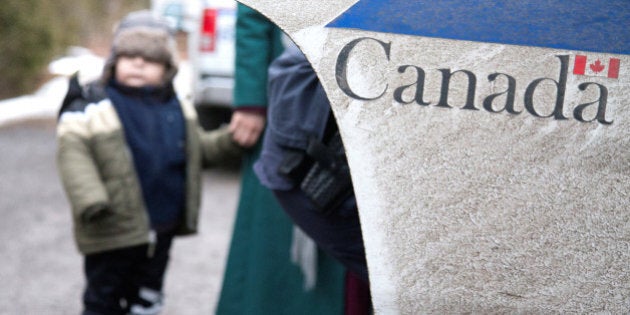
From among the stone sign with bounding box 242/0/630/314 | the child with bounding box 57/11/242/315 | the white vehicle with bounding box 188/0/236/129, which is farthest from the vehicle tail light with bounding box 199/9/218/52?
the stone sign with bounding box 242/0/630/314

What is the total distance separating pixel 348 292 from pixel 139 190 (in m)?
1.12

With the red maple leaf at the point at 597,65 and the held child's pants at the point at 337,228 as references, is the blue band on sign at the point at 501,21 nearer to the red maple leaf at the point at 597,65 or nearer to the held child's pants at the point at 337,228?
the red maple leaf at the point at 597,65

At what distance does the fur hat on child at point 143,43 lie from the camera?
361 centimetres

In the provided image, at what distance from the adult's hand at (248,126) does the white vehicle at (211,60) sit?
405 centimetres

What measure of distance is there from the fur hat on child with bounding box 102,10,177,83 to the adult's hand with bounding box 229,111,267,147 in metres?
0.66

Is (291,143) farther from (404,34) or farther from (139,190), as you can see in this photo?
(139,190)

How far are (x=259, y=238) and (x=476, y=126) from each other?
176 centimetres

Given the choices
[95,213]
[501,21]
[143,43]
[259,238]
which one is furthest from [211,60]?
[501,21]

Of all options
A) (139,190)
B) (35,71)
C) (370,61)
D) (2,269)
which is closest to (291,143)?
(370,61)

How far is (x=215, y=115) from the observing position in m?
7.70

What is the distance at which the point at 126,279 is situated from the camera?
12.1 ft

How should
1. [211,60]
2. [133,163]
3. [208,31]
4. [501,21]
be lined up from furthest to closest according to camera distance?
[211,60] < [208,31] < [133,163] < [501,21]

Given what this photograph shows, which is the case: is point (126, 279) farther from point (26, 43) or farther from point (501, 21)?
point (26, 43)

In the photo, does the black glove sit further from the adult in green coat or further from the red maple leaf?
the red maple leaf
